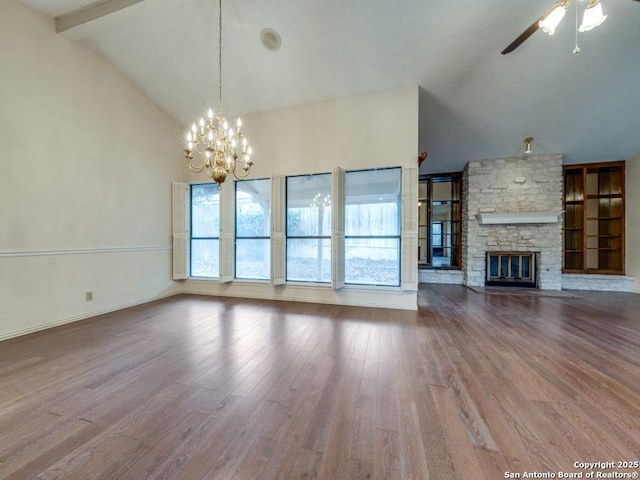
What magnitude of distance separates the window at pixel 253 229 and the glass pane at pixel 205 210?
20.6 inches

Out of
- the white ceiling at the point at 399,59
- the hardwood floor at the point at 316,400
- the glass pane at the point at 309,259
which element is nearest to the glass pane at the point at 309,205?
the glass pane at the point at 309,259

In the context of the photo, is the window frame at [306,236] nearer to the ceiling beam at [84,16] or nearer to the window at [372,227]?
the window at [372,227]

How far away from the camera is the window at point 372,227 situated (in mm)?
4387

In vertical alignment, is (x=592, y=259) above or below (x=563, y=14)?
below

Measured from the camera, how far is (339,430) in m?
1.54

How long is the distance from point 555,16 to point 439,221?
5.33 metres

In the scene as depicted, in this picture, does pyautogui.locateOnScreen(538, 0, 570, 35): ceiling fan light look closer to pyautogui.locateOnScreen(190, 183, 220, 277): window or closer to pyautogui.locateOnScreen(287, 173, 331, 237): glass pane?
pyautogui.locateOnScreen(287, 173, 331, 237): glass pane

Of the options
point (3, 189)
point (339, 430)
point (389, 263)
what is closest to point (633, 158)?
point (389, 263)

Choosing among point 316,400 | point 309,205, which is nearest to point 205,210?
point 309,205

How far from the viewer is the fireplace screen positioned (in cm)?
614

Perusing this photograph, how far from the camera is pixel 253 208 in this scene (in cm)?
514

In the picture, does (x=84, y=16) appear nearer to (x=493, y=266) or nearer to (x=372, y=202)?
(x=372, y=202)

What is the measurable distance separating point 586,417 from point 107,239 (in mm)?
5708

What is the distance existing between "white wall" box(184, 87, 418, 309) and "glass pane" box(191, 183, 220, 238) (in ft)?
1.94
